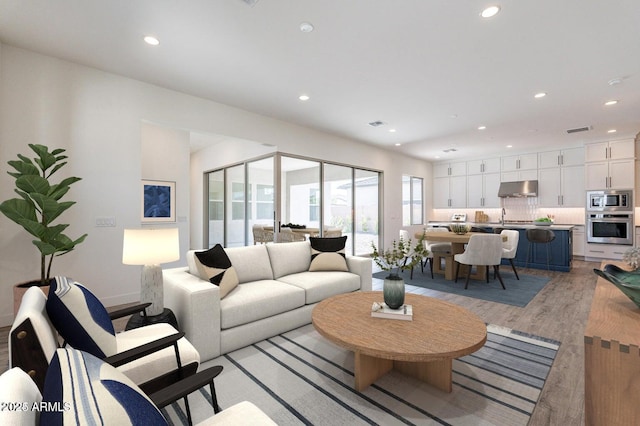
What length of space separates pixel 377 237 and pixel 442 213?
3.09m

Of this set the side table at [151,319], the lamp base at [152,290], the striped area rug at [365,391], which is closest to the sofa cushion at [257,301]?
the striped area rug at [365,391]

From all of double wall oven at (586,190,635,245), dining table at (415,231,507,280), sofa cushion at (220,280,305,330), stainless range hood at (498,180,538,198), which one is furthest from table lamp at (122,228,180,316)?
double wall oven at (586,190,635,245)

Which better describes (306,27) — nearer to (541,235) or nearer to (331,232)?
(331,232)

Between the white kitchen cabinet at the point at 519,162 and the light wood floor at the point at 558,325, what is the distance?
3.15 meters

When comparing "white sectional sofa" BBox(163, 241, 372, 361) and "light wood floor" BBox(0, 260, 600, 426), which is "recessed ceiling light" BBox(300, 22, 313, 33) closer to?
"white sectional sofa" BBox(163, 241, 372, 361)

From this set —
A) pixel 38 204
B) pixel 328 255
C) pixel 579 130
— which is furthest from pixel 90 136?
pixel 579 130

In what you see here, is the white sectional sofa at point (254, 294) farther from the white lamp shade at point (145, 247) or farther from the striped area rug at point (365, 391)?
the white lamp shade at point (145, 247)

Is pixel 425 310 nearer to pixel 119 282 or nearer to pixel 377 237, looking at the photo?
pixel 119 282

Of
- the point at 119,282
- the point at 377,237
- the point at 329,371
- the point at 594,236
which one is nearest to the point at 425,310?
the point at 329,371

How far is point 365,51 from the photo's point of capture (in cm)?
302

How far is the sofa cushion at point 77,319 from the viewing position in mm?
1310

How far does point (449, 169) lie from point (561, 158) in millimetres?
2682

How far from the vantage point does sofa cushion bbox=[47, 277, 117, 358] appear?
1310 mm

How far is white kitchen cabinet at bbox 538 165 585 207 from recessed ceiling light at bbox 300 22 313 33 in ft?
24.5
